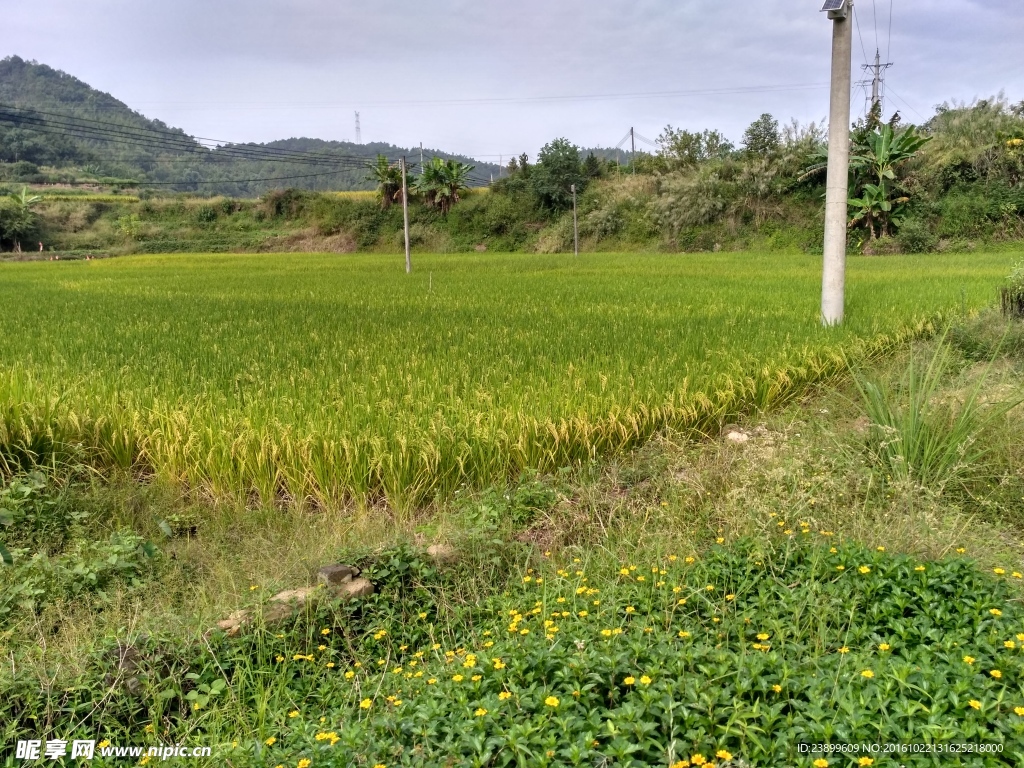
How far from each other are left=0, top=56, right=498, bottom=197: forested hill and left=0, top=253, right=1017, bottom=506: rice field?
39.9 m

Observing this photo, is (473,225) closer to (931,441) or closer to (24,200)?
(24,200)

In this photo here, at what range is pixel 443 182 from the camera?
37000 millimetres

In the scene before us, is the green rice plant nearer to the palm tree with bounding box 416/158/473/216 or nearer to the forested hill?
the palm tree with bounding box 416/158/473/216

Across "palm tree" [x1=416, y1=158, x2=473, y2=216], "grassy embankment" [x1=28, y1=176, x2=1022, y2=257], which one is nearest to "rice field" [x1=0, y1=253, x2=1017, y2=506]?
"grassy embankment" [x1=28, y1=176, x2=1022, y2=257]

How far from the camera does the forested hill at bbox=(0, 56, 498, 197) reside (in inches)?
2454

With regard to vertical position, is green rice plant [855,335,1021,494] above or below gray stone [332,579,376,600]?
above

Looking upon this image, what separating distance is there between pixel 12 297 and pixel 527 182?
27.2 meters

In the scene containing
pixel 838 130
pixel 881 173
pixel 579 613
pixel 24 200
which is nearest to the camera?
pixel 579 613

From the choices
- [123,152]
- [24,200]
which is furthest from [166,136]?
Result: [24,200]

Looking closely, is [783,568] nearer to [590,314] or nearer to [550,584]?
[550,584]

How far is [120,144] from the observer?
3290 inches

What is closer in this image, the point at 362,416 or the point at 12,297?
the point at 362,416

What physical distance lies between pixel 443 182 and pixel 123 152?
209ft

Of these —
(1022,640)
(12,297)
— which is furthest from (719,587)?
(12,297)
